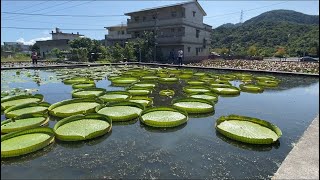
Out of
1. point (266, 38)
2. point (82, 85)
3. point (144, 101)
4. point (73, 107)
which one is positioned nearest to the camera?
point (73, 107)

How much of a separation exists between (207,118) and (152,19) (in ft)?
97.6

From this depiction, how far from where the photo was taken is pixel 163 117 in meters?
6.20

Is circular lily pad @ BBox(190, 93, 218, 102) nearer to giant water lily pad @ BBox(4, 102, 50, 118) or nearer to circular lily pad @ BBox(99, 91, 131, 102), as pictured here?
circular lily pad @ BBox(99, 91, 131, 102)

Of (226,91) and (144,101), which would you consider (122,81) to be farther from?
(226,91)

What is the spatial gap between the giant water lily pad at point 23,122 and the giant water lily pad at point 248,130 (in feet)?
13.4

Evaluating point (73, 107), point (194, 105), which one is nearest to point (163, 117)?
point (194, 105)

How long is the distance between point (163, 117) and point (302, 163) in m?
3.32

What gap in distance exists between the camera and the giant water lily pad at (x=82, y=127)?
4.88 metres

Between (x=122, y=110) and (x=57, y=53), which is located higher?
(x=57, y=53)

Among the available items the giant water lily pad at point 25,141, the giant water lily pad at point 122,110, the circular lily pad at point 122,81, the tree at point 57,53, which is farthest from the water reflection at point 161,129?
the tree at point 57,53

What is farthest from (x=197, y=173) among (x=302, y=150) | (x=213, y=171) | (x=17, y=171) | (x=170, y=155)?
(x=17, y=171)

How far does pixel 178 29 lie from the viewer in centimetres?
3117

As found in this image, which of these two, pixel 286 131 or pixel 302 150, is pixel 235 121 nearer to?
pixel 286 131

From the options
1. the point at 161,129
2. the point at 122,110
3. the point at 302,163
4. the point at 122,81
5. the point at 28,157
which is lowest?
the point at 28,157
